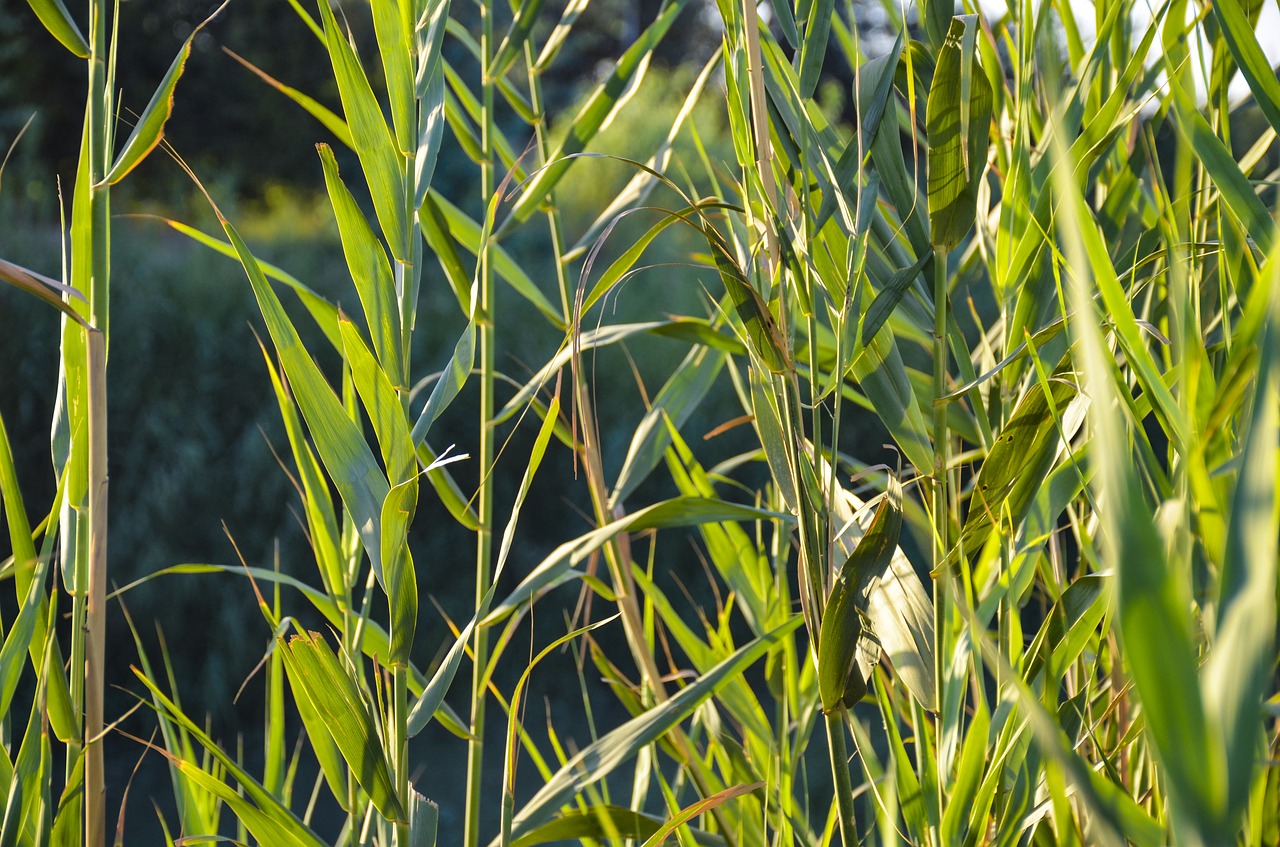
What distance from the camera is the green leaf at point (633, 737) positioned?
0.44 m

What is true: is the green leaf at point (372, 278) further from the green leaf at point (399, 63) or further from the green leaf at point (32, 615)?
the green leaf at point (32, 615)

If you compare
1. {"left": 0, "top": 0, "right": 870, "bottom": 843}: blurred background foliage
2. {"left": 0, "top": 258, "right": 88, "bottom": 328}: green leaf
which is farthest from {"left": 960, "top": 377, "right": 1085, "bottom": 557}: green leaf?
{"left": 0, "top": 0, "right": 870, "bottom": 843}: blurred background foliage

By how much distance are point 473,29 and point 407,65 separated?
6.10 m

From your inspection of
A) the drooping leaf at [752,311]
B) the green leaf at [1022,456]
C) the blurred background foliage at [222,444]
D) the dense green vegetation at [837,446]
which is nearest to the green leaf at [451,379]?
the dense green vegetation at [837,446]

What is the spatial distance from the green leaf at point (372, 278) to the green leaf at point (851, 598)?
0.19 m

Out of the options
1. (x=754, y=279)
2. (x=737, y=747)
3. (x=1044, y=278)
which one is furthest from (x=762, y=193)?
(x=737, y=747)

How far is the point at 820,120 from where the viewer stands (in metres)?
0.46

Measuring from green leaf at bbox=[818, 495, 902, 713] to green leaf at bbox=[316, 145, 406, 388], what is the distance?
0.19 m

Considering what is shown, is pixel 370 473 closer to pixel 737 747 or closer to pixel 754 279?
pixel 754 279

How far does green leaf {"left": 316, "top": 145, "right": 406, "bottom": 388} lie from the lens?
0.39 meters

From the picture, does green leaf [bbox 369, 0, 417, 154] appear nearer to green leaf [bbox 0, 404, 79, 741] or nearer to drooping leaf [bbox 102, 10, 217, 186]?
drooping leaf [bbox 102, 10, 217, 186]

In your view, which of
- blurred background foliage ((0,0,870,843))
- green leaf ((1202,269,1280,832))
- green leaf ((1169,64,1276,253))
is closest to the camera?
green leaf ((1202,269,1280,832))

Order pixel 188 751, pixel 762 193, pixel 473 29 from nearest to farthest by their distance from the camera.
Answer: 1. pixel 762 193
2. pixel 188 751
3. pixel 473 29

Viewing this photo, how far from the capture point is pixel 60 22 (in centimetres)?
44
